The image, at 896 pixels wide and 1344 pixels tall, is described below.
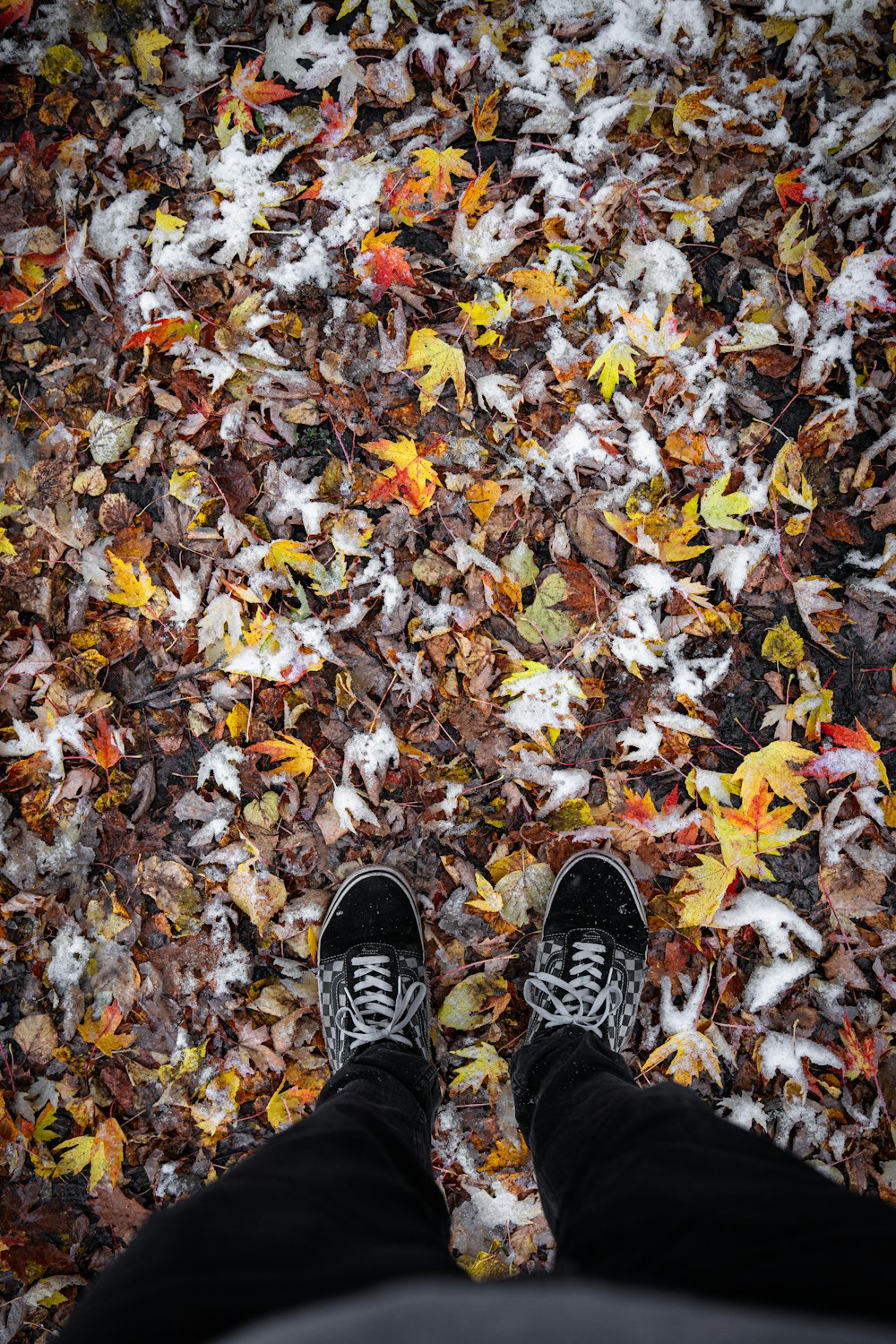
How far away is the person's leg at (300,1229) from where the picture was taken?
29.0 inches

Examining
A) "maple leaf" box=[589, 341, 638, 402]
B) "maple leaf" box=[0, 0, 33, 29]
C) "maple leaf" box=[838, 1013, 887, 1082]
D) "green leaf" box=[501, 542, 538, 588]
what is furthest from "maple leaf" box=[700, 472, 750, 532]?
"maple leaf" box=[0, 0, 33, 29]

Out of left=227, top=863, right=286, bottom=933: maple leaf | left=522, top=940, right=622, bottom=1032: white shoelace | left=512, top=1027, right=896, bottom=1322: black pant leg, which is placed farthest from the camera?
left=227, top=863, right=286, bottom=933: maple leaf

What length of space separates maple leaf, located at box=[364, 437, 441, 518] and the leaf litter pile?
0.01 m

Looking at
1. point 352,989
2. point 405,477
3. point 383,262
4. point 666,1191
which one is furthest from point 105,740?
point 666,1191

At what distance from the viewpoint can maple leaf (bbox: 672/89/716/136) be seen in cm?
185

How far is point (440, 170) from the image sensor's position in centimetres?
190

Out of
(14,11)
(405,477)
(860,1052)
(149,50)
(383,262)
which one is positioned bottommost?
(860,1052)

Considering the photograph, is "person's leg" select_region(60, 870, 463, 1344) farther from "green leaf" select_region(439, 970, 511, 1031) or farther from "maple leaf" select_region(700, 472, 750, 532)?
"maple leaf" select_region(700, 472, 750, 532)

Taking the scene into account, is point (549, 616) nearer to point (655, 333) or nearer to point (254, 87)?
point (655, 333)

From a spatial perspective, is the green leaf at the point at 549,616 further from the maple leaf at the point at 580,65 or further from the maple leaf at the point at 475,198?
the maple leaf at the point at 580,65

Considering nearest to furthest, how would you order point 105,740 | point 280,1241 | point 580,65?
1. point 280,1241
2. point 580,65
3. point 105,740

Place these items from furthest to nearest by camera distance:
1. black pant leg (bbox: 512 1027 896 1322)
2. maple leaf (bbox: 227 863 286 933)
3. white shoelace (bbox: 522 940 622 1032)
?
maple leaf (bbox: 227 863 286 933), white shoelace (bbox: 522 940 622 1032), black pant leg (bbox: 512 1027 896 1322)

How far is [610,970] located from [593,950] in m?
0.08

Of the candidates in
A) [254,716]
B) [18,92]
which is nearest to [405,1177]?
[254,716]
